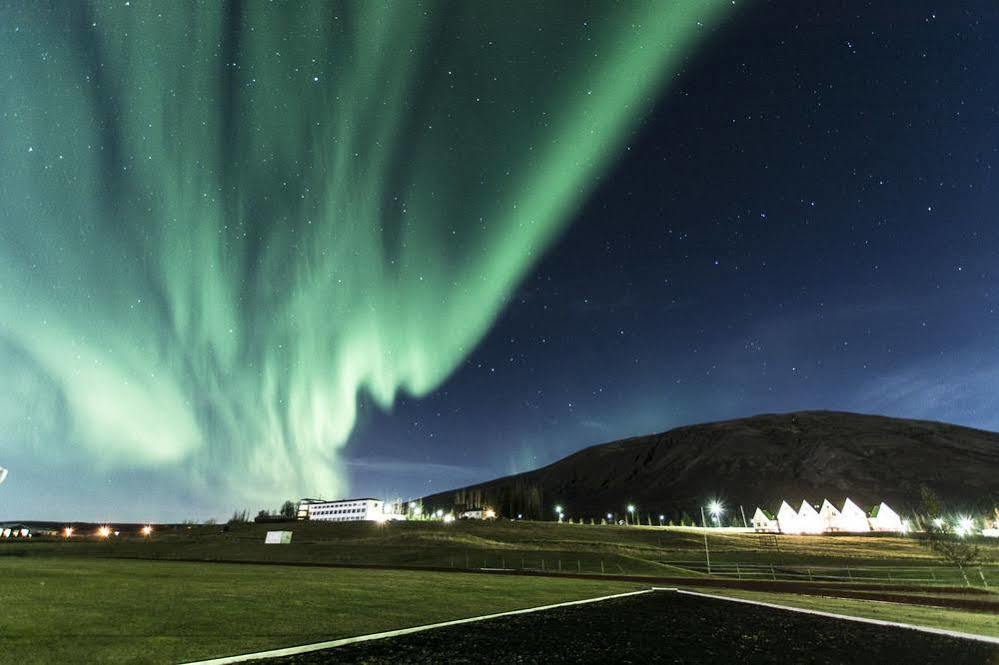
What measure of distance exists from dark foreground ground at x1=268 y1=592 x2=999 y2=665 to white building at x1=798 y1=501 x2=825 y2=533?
7548 inches

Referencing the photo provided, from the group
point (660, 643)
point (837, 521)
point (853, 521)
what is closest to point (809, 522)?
point (837, 521)

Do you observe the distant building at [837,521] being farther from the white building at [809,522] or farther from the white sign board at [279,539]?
the white sign board at [279,539]

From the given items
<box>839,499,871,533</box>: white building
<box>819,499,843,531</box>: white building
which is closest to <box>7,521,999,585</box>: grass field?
<box>839,499,871,533</box>: white building

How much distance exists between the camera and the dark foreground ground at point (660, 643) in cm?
1212

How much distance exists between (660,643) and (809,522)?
20770 cm

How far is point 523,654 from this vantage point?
12.5 metres

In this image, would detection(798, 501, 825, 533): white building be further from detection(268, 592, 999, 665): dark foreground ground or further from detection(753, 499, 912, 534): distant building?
detection(268, 592, 999, 665): dark foreground ground

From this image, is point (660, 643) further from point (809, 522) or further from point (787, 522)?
point (809, 522)

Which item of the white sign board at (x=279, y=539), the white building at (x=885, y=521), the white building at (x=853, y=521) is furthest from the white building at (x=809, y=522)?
the white sign board at (x=279, y=539)

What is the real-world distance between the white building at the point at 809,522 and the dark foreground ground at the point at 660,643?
629ft

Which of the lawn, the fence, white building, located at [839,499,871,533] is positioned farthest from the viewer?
white building, located at [839,499,871,533]

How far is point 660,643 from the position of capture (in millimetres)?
14570

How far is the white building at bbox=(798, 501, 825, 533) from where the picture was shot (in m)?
175

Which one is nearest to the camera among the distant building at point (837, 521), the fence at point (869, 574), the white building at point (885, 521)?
the fence at point (869, 574)
